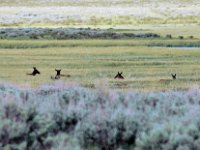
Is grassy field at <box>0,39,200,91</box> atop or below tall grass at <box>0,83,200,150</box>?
below

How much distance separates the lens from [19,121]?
36.9 ft

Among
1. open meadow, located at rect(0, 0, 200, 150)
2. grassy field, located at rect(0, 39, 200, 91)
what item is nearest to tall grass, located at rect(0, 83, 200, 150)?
open meadow, located at rect(0, 0, 200, 150)

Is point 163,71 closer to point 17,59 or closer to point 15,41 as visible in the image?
point 17,59

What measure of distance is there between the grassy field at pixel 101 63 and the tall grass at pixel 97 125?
8.14m

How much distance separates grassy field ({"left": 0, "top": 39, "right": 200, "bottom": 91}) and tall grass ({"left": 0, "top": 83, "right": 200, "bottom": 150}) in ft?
26.7

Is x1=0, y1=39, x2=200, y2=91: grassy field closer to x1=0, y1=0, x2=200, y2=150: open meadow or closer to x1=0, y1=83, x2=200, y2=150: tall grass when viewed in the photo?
x1=0, y1=0, x2=200, y2=150: open meadow

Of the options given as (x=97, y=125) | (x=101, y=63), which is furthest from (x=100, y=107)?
(x=101, y=63)

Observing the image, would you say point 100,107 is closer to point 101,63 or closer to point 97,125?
point 97,125

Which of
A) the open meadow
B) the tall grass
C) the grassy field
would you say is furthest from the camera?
the grassy field

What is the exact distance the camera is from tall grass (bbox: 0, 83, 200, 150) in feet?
34.5

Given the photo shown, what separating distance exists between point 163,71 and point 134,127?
19.3 m

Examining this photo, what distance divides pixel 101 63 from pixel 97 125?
75.2ft

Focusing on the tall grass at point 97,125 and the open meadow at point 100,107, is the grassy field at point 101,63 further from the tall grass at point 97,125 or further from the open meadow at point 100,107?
the tall grass at point 97,125

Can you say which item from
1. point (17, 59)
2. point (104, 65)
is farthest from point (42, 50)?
point (104, 65)
